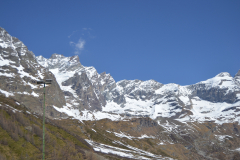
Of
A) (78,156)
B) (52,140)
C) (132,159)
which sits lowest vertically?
(132,159)

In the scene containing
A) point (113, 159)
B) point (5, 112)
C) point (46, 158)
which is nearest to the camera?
point (46, 158)

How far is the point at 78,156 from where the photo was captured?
8344 cm

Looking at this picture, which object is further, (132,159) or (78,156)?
(132,159)

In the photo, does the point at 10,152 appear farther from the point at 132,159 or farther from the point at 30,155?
the point at 132,159

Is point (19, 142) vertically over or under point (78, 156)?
over

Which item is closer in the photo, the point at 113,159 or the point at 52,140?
the point at 52,140

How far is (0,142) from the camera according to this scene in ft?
217

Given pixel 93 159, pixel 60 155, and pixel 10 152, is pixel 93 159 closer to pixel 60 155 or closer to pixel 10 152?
pixel 60 155

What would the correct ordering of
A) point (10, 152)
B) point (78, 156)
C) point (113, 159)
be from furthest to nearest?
point (113, 159)
point (78, 156)
point (10, 152)

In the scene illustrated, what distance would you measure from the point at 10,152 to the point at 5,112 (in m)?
31.0

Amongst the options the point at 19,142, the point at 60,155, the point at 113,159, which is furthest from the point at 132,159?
the point at 19,142

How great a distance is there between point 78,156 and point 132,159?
258 feet

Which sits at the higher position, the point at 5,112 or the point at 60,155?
the point at 5,112

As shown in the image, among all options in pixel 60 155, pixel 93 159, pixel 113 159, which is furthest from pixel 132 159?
pixel 60 155
